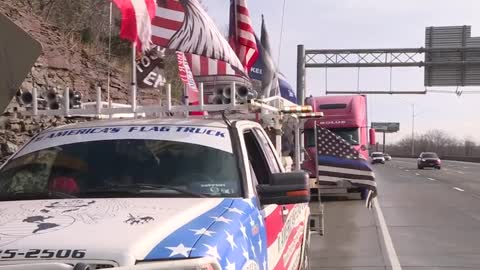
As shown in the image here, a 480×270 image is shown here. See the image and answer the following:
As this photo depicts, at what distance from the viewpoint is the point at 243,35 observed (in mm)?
10727

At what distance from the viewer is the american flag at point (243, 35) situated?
10625 mm

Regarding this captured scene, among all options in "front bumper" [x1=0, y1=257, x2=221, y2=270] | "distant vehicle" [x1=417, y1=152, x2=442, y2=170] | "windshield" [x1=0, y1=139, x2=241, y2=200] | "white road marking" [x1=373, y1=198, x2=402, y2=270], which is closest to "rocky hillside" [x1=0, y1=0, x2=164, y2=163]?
"white road marking" [x1=373, y1=198, x2=402, y2=270]

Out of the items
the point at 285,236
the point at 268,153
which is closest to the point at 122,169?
the point at 285,236

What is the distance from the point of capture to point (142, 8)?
23.5 feet

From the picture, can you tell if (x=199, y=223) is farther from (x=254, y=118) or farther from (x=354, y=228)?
(x=354, y=228)

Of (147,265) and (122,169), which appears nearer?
(147,265)

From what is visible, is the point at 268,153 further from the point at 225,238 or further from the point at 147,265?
the point at 147,265

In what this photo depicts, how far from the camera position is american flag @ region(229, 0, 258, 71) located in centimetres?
1062

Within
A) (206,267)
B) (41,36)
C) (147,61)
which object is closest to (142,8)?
(147,61)

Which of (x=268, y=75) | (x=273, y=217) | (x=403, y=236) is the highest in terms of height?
(x=268, y=75)

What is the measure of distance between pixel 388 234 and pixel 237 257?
8828mm

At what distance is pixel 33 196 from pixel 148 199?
2.74 feet

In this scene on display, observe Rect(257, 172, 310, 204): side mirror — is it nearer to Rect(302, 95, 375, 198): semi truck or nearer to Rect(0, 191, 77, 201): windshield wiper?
Rect(0, 191, 77, 201): windshield wiper

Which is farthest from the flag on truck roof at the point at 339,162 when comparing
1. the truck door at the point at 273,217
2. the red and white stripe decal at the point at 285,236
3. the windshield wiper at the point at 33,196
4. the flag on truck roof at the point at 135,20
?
the windshield wiper at the point at 33,196
